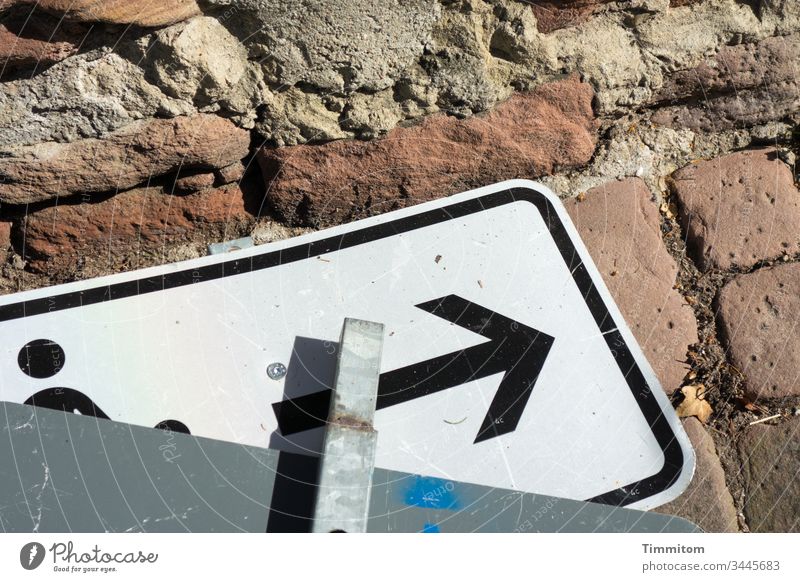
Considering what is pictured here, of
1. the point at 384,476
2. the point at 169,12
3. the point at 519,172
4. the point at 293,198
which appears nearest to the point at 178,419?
the point at 384,476

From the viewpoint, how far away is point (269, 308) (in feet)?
3.88

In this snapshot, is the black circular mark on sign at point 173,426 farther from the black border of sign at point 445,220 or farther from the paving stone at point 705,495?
the paving stone at point 705,495

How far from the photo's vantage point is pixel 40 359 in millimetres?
1106

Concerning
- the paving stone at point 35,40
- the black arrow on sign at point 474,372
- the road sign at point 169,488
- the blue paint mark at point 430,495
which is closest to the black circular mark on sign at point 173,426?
the road sign at point 169,488

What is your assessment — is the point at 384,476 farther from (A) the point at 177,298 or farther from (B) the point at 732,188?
(B) the point at 732,188

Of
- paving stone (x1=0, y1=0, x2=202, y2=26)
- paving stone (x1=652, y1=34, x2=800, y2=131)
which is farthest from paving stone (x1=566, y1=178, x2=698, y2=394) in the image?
paving stone (x1=0, y1=0, x2=202, y2=26)

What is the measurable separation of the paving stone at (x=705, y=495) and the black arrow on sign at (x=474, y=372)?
1.22 ft

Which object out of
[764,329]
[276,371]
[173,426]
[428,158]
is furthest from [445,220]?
[764,329]

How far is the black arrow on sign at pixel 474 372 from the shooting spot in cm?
113

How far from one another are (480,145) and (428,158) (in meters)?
0.10

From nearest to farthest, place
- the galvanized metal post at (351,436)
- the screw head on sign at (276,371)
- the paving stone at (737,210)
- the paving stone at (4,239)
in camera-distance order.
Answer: the galvanized metal post at (351,436) → the screw head on sign at (276,371) → the paving stone at (4,239) → the paving stone at (737,210)

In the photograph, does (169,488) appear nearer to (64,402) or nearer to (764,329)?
(64,402)

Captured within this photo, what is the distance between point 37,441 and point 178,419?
0.63 feet

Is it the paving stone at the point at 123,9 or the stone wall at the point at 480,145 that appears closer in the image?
the paving stone at the point at 123,9
